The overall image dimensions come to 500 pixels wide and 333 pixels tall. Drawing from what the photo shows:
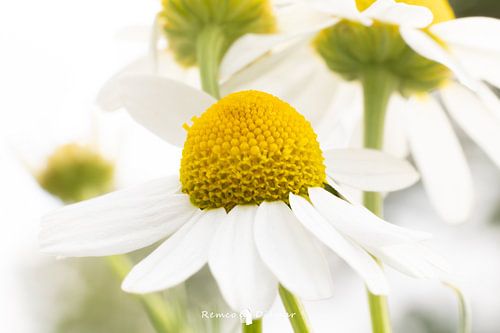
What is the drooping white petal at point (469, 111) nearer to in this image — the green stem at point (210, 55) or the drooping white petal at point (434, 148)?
the drooping white petal at point (434, 148)

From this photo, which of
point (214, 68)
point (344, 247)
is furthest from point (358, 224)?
point (214, 68)

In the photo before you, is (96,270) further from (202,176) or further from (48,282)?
(202,176)

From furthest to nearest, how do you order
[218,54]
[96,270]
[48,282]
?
[48,282] → [96,270] → [218,54]

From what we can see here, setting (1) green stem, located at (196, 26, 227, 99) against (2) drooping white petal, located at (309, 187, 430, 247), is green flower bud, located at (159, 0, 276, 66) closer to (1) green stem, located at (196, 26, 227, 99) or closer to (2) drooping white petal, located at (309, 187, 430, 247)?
(1) green stem, located at (196, 26, 227, 99)

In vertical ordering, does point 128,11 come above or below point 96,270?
above

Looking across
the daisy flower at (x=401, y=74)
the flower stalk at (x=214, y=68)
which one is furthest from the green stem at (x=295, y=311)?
the daisy flower at (x=401, y=74)

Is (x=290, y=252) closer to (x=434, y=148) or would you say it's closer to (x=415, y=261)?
(x=415, y=261)

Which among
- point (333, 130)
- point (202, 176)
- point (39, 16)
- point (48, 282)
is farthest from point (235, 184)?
point (48, 282)
